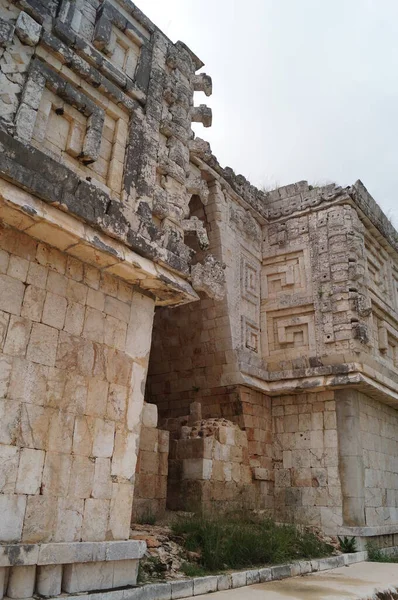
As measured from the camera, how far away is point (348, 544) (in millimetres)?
8102

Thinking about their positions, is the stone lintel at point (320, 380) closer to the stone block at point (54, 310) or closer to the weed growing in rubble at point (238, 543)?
the weed growing in rubble at point (238, 543)

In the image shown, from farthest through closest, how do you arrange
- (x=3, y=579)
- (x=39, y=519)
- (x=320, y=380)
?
(x=320, y=380), (x=39, y=519), (x=3, y=579)

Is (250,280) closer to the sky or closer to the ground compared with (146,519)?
closer to the sky


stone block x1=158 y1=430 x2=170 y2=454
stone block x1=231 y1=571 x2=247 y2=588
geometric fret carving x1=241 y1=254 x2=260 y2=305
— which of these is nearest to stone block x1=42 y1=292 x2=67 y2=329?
stone block x1=231 y1=571 x2=247 y2=588

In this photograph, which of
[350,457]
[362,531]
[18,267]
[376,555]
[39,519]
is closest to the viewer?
[39,519]

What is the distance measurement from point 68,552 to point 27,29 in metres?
4.39

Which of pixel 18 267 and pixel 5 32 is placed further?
pixel 5 32

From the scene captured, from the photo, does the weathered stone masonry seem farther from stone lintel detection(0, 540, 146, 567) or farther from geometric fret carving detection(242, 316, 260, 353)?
geometric fret carving detection(242, 316, 260, 353)

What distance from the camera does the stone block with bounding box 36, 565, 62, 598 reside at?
145 inches

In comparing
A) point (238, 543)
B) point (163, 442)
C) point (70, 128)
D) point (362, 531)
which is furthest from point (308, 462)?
point (70, 128)

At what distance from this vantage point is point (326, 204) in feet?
34.2

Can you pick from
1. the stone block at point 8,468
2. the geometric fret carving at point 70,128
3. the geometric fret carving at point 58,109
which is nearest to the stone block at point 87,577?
the stone block at point 8,468

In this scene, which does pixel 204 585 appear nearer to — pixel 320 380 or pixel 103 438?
pixel 103 438

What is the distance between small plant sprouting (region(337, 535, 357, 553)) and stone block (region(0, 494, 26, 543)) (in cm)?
614
